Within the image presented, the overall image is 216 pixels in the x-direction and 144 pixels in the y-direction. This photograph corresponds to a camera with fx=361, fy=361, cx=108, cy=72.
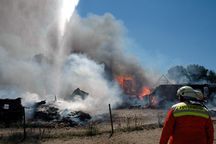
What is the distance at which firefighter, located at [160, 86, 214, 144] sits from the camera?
5.34 meters

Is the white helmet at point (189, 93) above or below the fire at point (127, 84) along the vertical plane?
below

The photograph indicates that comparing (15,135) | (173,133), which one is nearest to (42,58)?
(15,135)

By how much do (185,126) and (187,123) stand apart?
5cm

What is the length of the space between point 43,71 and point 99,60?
413 inches

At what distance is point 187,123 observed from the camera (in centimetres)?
536

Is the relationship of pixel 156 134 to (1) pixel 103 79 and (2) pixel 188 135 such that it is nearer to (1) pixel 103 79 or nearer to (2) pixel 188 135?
(2) pixel 188 135

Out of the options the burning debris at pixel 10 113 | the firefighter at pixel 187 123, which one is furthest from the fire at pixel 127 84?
the firefighter at pixel 187 123

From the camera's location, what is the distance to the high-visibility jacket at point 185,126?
5.33 metres

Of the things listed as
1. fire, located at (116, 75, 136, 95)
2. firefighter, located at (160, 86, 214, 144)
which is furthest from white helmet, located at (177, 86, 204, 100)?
fire, located at (116, 75, 136, 95)

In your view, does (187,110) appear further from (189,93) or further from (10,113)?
(10,113)

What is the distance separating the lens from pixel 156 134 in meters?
17.2

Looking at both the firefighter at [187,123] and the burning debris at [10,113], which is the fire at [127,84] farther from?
the firefighter at [187,123]

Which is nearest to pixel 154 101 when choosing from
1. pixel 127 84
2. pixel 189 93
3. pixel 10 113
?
pixel 127 84

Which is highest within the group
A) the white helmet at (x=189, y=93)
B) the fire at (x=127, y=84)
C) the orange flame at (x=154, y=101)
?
the fire at (x=127, y=84)
